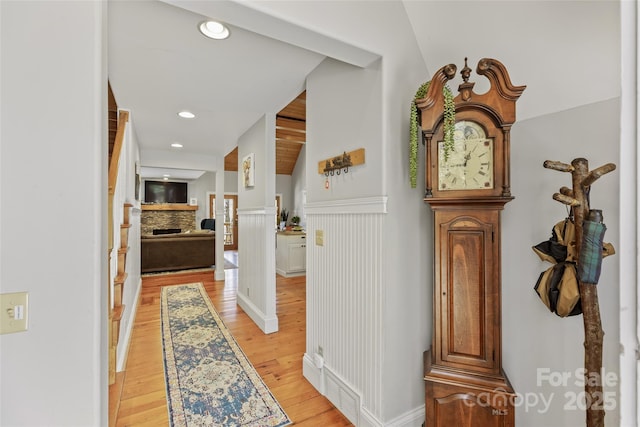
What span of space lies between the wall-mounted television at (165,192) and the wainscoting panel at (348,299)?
9.82 meters

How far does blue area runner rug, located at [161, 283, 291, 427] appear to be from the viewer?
1860 mm

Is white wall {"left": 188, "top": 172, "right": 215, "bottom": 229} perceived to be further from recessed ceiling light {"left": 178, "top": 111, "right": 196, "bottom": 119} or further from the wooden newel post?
the wooden newel post

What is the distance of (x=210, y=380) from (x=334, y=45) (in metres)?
2.46

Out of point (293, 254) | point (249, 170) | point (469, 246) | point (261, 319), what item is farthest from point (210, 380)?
point (293, 254)

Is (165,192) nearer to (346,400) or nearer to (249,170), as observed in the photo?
(249,170)

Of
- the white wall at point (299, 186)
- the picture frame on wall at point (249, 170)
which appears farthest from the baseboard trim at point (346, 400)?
the white wall at point (299, 186)

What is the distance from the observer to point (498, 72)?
4.41ft

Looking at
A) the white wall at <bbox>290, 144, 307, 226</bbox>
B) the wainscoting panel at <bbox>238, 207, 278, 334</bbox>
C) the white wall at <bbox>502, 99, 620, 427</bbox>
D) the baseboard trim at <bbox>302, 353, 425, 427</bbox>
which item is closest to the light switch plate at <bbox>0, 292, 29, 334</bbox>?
the baseboard trim at <bbox>302, 353, 425, 427</bbox>

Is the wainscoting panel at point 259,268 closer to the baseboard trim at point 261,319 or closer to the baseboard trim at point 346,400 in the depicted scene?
the baseboard trim at point 261,319

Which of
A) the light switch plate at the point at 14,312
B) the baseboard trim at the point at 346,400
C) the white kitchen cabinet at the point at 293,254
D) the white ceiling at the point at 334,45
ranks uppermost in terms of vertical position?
the white ceiling at the point at 334,45

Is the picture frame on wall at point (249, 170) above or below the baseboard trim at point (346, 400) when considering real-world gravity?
above

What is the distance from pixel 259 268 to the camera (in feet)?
11.1

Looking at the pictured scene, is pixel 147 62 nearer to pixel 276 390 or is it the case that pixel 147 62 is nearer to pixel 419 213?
pixel 419 213

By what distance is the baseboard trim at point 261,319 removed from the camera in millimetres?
3154
